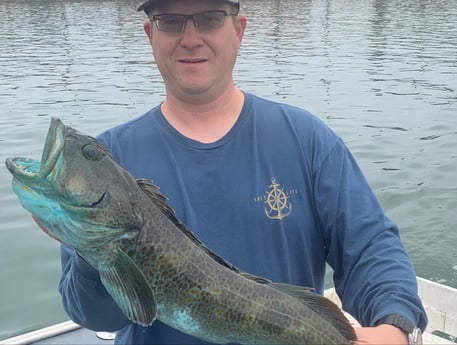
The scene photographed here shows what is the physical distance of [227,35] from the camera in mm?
3281

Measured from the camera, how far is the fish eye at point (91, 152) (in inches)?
98.2

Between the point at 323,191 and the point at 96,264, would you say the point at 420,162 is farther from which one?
the point at 96,264

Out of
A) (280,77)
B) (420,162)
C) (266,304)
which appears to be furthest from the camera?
(280,77)

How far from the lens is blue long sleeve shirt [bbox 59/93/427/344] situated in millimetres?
3125

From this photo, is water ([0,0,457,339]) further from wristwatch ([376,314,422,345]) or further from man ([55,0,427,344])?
wristwatch ([376,314,422,345])

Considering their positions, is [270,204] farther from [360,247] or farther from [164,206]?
[164,206]

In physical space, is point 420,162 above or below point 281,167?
below

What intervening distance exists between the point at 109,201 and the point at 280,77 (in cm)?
2184

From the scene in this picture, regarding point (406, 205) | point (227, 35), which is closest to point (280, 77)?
point (406, 205)

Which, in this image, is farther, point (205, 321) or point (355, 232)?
point (355, 232)

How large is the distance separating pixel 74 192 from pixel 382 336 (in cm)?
149

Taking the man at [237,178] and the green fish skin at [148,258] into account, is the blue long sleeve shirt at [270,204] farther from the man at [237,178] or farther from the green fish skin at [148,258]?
the green fish skin at [148,258]

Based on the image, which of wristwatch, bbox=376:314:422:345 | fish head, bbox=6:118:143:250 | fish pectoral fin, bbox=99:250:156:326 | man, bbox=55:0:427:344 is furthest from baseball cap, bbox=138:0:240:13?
wristwatch, bbox=376:314:422:345

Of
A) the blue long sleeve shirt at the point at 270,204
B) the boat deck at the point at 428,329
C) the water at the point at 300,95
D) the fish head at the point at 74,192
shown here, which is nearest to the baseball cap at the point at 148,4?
the blue long sleeve shirt at the point at 270,204
